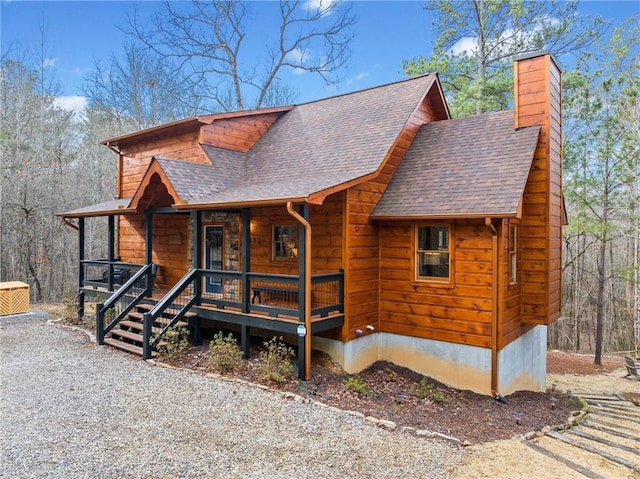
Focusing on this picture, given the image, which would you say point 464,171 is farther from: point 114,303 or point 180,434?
point 114,303

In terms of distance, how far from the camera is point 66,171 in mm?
18469

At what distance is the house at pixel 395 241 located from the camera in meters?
7.50

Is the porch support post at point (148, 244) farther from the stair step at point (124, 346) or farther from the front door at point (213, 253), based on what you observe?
the front door at point (213, 253)

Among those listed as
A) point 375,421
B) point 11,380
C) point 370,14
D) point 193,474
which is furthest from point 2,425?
point 370,14

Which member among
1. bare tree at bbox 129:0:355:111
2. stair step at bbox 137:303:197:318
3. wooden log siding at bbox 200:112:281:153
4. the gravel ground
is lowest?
the gravel ground

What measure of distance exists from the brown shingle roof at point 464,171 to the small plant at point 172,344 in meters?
4.64

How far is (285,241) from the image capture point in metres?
9.32

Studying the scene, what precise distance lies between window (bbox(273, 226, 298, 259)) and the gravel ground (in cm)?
330

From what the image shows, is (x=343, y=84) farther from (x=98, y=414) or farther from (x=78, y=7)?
(x=98, y=414)

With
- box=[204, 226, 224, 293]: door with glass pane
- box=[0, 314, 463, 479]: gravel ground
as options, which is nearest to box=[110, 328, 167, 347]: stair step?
box=[0, 314, 463, 479]: gravel ground

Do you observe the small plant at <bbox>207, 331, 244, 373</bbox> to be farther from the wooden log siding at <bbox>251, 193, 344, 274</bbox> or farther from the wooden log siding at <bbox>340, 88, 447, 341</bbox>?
the wooden log siding at <bbox>251, 193, 344, 274</bbox>

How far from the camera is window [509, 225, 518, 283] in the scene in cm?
826

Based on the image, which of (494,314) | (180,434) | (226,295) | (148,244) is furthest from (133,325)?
(494,314)

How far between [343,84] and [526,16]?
27.2 ft
